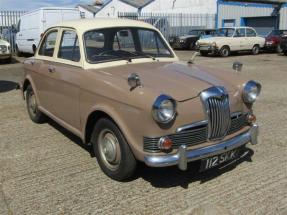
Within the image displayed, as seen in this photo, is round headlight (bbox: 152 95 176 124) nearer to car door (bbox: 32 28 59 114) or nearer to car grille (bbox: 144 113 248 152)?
car grille (bbox: 144 113 248 152)

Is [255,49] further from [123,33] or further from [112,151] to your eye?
[112,151]

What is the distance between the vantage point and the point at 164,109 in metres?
3.61

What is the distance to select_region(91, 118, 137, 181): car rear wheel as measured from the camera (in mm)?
3936

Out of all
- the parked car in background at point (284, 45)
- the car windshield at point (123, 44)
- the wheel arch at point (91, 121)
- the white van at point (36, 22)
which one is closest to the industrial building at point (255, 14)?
the parked car in background at point (284, 45)

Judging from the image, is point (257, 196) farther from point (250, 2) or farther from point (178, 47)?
point (250, 2)

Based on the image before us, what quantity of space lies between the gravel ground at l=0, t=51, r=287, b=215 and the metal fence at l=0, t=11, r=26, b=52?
16.8 metres

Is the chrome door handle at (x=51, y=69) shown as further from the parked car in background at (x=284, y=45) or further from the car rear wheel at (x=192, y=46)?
the car rear wheel at (x=192, y=46)

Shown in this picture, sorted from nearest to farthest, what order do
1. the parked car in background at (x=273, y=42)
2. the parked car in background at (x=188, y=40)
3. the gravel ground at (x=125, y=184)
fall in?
1. the gravel ground at (x=125, y=184)
2. the parked car in background at (x=273, y=42)
3. the parked car in background at (x=188, y=40)

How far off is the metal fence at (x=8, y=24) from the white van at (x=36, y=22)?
6.69ft

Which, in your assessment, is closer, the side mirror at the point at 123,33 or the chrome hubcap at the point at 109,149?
the chrome hubcap at the point at 109,149

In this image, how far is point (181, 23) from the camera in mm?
31078

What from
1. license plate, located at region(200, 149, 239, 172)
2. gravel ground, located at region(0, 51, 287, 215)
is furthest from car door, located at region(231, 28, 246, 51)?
license plate, located at region(200, 149, 239, 172)

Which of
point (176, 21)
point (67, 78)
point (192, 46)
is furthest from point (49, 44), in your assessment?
point (176, 21)

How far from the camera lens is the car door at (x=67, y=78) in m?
4.71
